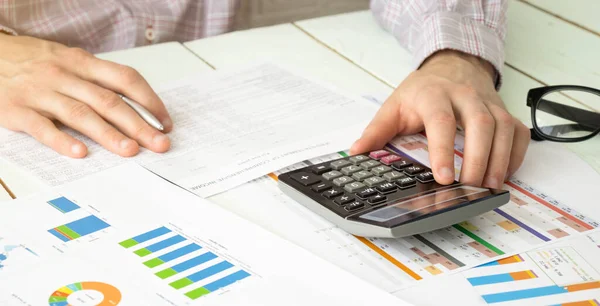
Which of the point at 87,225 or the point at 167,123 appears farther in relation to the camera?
the point at 167,123

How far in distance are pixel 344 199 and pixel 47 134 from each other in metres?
0.31

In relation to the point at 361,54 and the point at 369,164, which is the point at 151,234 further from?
the point at 361,54

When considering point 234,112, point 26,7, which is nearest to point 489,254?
point 234,112

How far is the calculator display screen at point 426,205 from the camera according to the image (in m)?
0.59

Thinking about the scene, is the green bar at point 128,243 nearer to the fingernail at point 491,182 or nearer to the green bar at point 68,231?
the green bar at point 68,231

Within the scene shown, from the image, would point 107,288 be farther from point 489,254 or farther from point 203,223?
point 489,254

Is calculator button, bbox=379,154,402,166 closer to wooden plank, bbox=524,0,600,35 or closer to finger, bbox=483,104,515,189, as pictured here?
finger, bbox=483,104,515,189

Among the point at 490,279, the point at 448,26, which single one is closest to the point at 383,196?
the point at 490,279

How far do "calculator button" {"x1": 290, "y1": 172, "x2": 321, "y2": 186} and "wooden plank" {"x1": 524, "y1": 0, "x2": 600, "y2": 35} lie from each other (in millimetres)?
702

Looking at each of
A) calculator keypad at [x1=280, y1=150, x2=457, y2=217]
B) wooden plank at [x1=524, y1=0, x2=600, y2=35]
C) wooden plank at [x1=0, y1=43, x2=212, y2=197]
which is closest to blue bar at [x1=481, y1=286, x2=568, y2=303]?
calculator keypad at [x1=280, y1=150, x2=457, y2=217]

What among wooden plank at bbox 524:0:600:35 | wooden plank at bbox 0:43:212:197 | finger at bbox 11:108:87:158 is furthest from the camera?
wooden plank at bbox 524:0:600:35

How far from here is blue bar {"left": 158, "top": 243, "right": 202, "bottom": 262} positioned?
558 mm

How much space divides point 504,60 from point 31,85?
63cm

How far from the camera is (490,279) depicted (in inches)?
22.2
